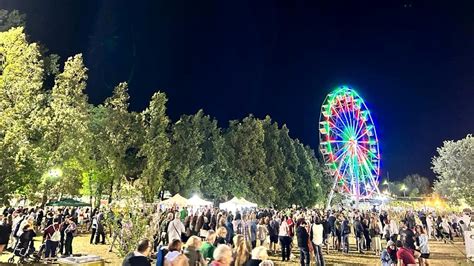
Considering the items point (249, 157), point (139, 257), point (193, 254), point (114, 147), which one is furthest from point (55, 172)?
point (249, 157)

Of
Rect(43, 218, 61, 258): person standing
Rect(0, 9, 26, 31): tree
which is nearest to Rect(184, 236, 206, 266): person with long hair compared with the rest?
Rect(43, 218, 61, 258): person standing

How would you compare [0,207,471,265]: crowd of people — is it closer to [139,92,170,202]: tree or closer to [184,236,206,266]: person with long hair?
[184,236,206,266]: person with long hair

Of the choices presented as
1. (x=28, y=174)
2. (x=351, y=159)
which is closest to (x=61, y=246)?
(x=28, y=174)

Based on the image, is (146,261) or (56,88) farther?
(56,88)

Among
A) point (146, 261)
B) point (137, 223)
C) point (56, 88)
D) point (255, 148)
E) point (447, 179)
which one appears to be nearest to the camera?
point (146, 261)

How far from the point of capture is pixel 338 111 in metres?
45.1

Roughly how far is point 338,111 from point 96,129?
27460 millimetres

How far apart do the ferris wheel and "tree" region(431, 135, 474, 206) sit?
26.9 meters

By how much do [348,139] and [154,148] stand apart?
2250 cm

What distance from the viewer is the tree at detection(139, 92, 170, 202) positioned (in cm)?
3644

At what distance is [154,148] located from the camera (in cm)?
3716

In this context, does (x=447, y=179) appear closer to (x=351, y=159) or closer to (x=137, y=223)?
(x=351, y=159)

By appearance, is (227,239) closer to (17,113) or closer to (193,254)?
(193,254)

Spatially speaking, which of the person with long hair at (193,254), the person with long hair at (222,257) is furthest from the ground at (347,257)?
the person with long hair at (222,257)
